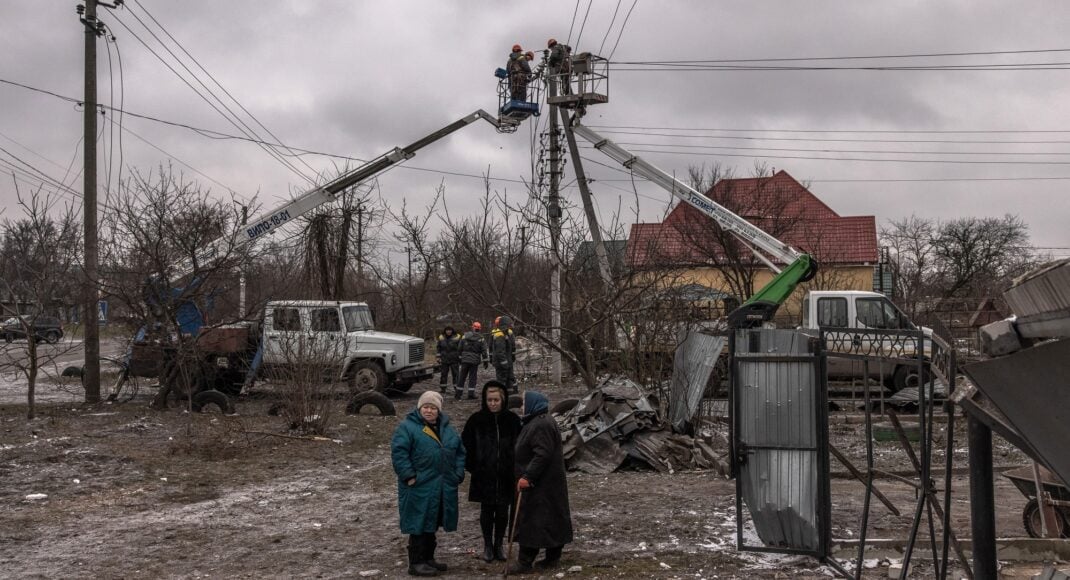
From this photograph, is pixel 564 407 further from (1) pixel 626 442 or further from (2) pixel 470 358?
(2) pixel 470 358

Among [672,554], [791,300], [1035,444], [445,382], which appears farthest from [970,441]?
[791,300]

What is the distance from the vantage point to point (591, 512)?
840cm

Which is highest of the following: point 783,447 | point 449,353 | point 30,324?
point 30,324

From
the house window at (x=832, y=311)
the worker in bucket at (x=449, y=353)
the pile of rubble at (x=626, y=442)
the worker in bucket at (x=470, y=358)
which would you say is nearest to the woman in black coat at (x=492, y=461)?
the pile of rubble at (x=626, y=442)

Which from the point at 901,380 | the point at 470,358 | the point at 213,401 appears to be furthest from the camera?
the point at 470,358

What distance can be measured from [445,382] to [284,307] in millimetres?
5057

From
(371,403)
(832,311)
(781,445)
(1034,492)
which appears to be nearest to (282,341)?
(371,403)

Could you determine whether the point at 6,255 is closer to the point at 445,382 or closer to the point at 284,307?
the point at 284,307

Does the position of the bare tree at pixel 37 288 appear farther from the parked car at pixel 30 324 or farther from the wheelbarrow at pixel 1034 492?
the wheelbarrow at pixel 1034 492

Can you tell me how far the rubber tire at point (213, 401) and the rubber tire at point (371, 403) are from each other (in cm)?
190

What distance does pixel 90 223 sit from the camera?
619 inches

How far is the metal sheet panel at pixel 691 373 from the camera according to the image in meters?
11.8

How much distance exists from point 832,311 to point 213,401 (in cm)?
1136

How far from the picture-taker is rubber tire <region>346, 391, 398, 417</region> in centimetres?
1517
